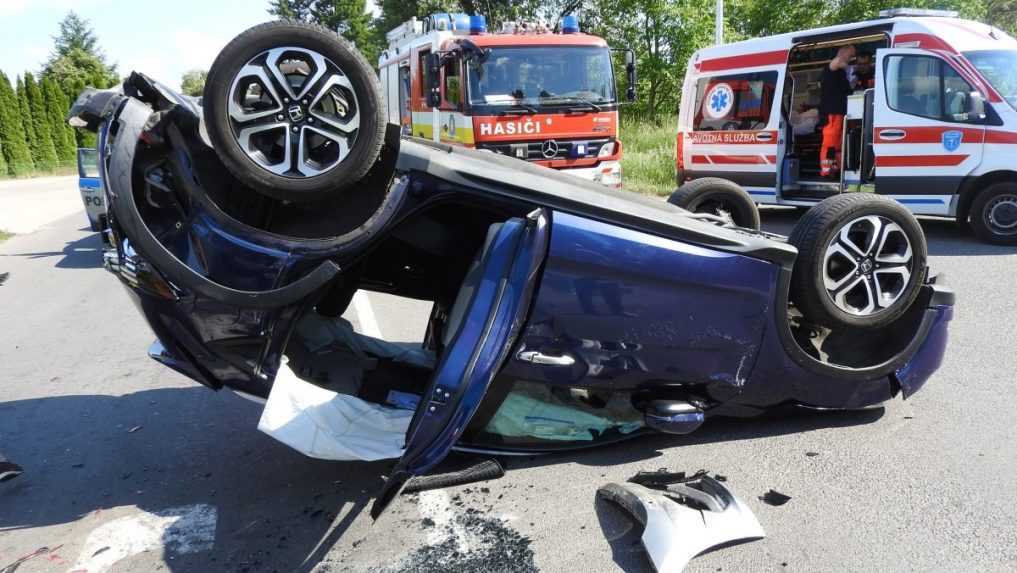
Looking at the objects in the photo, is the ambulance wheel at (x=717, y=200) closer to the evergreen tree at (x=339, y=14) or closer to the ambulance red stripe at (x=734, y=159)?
the ambulance red stripe at (x=734, y=159)

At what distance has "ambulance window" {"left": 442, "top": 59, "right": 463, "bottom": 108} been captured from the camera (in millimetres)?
9695

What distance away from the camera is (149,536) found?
9.21 feet

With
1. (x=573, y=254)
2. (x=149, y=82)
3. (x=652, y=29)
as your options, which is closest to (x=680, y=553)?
(x=573, y=254)

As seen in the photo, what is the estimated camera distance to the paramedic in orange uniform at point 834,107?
990 centimetres

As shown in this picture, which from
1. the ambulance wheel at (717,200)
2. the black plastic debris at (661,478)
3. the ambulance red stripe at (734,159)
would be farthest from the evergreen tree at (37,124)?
the black plastic debris at (661,478)

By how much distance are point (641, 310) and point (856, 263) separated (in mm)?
1206

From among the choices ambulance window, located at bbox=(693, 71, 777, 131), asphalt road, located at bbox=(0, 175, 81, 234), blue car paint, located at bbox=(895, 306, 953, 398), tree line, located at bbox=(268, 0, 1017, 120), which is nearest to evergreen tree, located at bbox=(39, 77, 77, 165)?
asphalt road, located at bbox=(0, 175, 81, 234)

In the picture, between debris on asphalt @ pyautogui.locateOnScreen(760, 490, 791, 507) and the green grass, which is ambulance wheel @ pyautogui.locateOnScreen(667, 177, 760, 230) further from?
the green grass

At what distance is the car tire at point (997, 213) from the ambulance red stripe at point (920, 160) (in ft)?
1.49

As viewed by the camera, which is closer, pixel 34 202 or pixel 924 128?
pixel 924 128

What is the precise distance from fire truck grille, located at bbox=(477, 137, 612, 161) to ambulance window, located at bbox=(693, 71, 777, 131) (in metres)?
2.09

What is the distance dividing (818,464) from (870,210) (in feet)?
3.95

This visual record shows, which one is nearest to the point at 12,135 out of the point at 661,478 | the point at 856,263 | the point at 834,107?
the point at 834,107

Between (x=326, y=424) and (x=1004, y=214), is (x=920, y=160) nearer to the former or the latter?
(x=1004, y=214)
